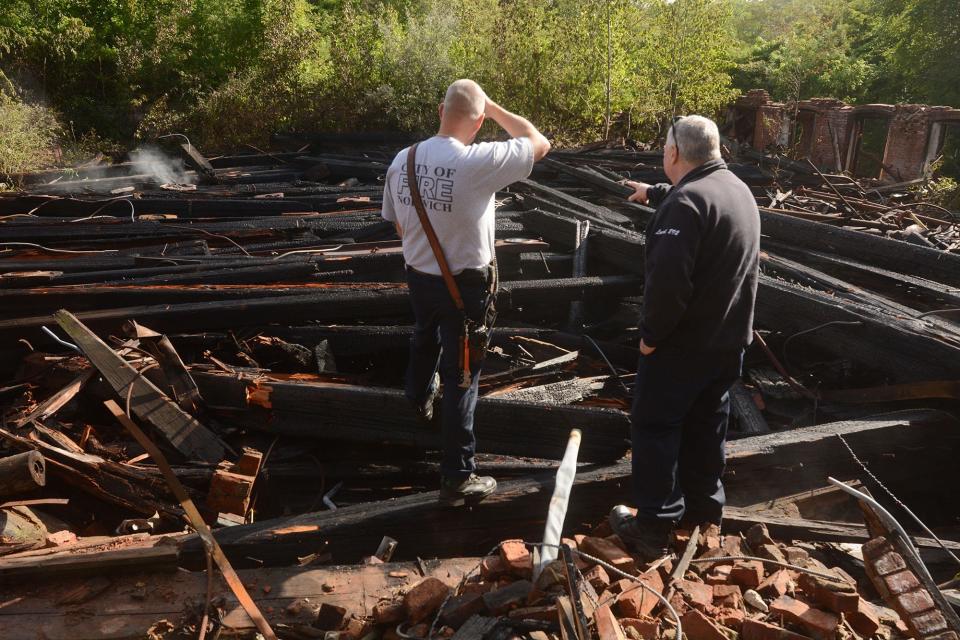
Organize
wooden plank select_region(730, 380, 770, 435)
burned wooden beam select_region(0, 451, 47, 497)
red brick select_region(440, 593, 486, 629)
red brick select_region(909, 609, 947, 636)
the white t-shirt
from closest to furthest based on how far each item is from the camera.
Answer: red brick select_region(909, 609, 947, 636)
red brick select_region(440, 593, 486, 629)
the white t-shirt
burned wooden beam select_region(0, 451, 47, 497)
wooden plank select_region(730, 380, 770, 435)

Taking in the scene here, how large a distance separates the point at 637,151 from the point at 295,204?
737cm

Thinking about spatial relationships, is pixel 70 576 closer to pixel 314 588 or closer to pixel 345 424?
pixel 314 588

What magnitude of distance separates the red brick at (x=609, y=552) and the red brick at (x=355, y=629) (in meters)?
1.04

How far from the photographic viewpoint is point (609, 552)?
10.4 ft

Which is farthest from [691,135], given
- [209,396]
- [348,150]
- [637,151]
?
[348,150]

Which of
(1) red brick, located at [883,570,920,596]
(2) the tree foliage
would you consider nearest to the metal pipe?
(1) red brick, located at [883,570,920,596]

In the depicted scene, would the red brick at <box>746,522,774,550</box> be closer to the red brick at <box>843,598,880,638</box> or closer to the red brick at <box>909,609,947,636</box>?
the red brick at <box>843,598,880,638</box>

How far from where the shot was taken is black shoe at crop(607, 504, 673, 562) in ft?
10.7

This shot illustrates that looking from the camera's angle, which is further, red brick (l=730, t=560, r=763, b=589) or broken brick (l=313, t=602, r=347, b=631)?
red brick (l=730, t=560, r=763, b=589)

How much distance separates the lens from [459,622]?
2789 millimetres

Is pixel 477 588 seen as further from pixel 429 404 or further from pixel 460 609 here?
pixel 429 404

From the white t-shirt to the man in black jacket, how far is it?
0.76 m

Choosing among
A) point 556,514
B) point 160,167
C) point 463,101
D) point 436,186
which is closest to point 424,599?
point 556,514

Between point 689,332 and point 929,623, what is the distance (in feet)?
4.62
